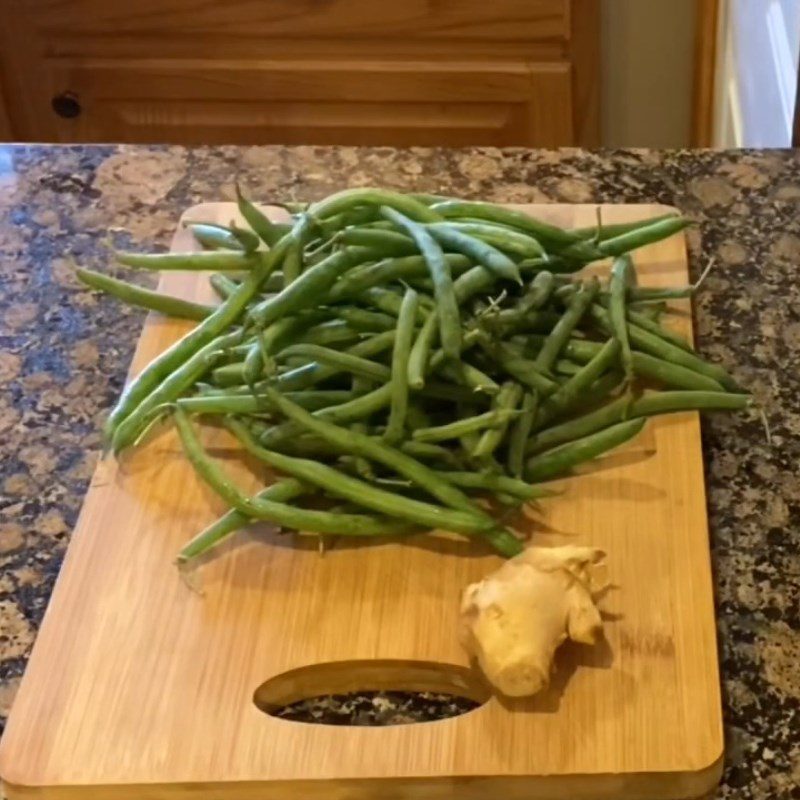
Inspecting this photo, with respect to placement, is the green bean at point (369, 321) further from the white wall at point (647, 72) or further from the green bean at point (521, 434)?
the white wall at point (647, 72)

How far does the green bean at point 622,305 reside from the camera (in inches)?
40.2

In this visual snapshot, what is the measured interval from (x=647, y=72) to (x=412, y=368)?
177 cm

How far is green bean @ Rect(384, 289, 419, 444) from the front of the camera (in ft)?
3.12

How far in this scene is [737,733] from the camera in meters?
0.84

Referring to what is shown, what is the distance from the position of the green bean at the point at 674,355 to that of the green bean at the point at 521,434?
12 cm

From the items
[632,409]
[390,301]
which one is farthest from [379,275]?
[632,409]

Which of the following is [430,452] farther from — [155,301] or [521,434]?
[155,301]

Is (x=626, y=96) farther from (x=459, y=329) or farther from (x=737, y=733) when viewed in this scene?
(x=737, y=733)

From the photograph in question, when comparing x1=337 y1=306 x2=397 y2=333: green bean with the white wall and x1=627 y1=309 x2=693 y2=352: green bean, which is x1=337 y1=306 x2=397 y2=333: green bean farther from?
the white wall

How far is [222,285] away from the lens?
45.6 inches

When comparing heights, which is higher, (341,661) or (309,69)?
(341,661)

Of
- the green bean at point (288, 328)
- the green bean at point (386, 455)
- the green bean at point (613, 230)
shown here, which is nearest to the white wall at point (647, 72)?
the green bean at point (613, 230)

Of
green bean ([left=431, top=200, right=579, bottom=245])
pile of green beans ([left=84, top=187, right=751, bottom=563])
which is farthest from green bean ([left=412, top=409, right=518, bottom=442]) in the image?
green bean ([left=431, top=200, right=579, bottom=245])

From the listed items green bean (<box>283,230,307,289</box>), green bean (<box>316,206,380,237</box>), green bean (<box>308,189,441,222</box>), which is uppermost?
green bean (<box>308,189,441,222</box>)
